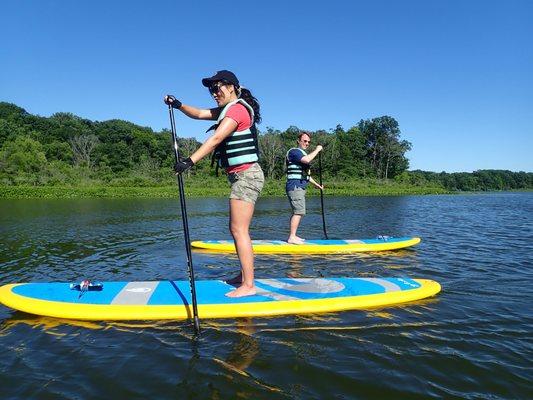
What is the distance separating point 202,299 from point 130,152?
237 feet

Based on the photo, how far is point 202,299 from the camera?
515cm

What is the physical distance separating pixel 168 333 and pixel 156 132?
282ft

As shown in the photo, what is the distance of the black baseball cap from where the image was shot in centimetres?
510

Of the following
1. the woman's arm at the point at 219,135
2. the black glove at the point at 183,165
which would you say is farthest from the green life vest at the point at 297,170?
the black glove at the point at 183,165

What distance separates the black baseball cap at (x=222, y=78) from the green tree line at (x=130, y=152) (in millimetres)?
44889

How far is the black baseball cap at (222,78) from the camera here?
201 inches

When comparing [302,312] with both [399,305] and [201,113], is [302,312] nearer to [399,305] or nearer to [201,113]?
[399,305]

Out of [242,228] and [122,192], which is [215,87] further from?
[122,192]

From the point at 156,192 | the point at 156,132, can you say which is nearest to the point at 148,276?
the point at 156,192

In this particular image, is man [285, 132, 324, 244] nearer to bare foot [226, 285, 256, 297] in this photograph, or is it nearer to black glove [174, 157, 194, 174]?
bare foot [226, 285, 256, 297]

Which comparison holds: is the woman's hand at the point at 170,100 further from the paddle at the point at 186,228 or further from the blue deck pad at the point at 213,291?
the blue deck pad at the point at 213,291

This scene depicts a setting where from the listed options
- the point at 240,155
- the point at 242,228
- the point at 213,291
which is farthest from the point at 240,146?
the point at 213,291

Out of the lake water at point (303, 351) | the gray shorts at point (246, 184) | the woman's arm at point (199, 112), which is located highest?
the woman's arm at point (199, 112)

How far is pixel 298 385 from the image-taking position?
11.0 ft
